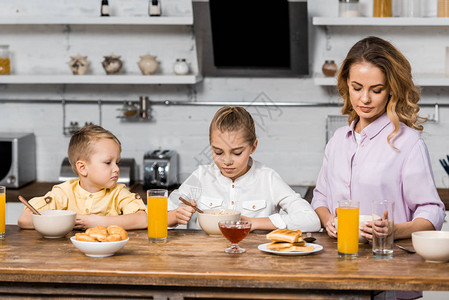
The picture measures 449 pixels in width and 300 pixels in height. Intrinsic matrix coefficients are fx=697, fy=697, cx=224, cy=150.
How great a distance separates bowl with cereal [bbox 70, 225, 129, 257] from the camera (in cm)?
207

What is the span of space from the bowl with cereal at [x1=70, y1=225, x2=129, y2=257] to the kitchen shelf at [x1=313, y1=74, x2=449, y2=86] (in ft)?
7.75

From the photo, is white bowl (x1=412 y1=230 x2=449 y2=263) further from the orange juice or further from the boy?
the boy

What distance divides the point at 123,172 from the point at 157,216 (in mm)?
2199

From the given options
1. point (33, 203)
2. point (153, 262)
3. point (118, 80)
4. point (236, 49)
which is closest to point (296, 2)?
point (236, 49)

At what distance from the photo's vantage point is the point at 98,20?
4324 millimetres

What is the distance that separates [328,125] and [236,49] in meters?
0.77

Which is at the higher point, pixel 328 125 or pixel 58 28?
pixel 58 28

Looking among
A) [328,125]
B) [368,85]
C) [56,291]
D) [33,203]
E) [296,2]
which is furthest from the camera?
[328,125]

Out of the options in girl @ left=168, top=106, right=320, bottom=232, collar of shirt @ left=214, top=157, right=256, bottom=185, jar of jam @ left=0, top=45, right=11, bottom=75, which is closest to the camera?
girl @ left=168, top=106, right=320, bottom=232

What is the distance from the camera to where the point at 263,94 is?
14.9ft

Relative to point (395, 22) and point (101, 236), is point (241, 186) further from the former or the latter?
point (395, 22)

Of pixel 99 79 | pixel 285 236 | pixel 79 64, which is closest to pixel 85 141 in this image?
pixel 285 236

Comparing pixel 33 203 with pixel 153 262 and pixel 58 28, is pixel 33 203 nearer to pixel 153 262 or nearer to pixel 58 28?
pixel 153 262

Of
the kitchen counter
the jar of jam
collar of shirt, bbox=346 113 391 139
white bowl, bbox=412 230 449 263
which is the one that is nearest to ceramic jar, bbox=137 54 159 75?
the kitchen counter
